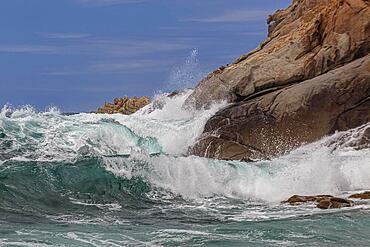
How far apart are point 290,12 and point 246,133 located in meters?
9.06

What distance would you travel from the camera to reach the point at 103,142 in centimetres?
2202

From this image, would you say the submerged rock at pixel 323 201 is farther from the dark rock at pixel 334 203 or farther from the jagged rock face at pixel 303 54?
the jagged rock face at pixel 303 54

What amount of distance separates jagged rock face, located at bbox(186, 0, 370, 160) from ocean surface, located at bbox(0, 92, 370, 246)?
0.62 meters

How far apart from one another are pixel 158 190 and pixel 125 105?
24997 millimetres

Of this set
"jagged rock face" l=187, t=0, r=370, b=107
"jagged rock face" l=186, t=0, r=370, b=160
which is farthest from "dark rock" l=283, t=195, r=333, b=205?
"jagged rock face" l=187, t=0, r=370, b=107

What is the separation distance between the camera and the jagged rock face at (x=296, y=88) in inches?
780

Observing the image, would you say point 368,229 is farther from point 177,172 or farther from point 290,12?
point 290,12

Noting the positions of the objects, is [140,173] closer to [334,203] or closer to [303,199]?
[303,199]

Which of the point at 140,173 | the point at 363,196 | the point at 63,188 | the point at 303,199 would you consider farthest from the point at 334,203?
the point at 63,188

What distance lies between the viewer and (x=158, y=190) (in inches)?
605

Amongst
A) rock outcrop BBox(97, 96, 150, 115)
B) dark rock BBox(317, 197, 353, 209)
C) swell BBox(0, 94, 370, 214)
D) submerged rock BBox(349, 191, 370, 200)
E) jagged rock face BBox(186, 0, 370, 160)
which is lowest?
dark rock BBox(317, 197, 353, 209)

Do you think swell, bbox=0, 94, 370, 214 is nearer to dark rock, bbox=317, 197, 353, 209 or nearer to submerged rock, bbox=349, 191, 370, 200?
submerged rock, bbox=349, 191, 370, 200

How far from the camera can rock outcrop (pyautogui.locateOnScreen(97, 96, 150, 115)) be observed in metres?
39.1

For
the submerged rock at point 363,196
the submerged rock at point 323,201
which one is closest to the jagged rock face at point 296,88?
the submerged rock at point 363,196
